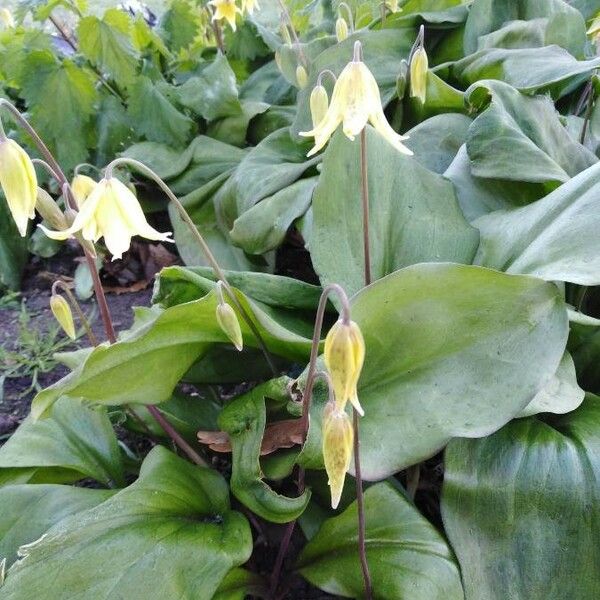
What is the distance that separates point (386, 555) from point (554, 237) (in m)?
0.51

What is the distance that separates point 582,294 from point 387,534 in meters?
0.57

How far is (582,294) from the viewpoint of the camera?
1158 millimetres

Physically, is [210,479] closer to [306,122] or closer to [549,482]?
[549,482]

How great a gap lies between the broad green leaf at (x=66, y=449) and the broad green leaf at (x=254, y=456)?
281 millimetres

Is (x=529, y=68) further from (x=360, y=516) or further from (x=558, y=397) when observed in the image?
(x=360, y=516)

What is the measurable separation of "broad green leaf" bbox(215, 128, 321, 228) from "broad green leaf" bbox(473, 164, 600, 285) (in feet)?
1.99

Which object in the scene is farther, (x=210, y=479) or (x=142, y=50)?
→ (x=142, y=50)

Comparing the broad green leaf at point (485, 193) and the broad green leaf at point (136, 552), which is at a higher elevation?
the broad green leaf at point (485, 193)

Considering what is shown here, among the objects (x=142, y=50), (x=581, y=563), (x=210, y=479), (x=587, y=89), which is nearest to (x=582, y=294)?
(x=581, y=563)

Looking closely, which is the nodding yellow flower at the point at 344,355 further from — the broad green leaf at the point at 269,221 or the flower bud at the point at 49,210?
the broad green leaf at the point at 269,221

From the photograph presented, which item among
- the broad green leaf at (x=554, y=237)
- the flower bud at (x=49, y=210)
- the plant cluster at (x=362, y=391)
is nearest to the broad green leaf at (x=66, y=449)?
the plant cluster at (x=362, y=391)

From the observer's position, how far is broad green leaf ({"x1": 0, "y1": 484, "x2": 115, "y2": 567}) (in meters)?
0.99

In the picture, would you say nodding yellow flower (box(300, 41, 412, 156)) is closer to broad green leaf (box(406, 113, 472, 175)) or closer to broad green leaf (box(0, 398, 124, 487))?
broad green leaf (box(406, 113, 472, 175))

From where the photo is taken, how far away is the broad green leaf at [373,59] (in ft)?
5.26
